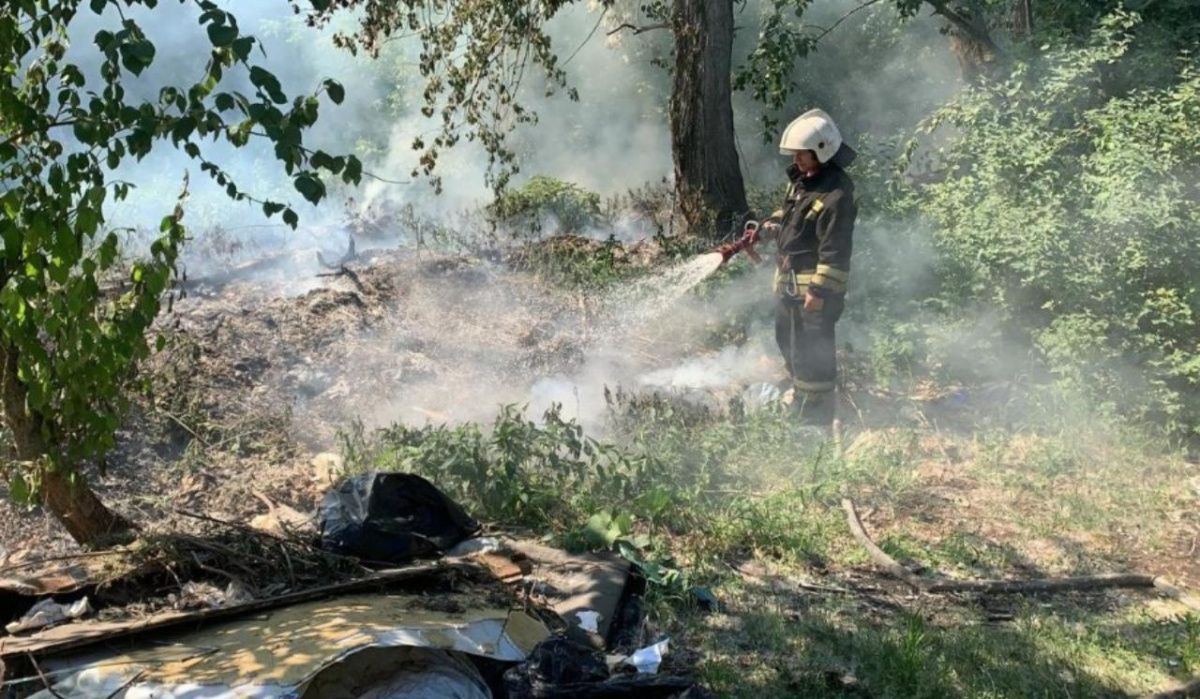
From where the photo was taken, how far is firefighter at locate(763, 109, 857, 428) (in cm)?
610

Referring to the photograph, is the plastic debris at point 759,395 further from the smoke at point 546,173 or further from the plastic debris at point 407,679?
the plastic debris at point 407,679

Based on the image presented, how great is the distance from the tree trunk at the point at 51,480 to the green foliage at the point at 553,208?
622 cm

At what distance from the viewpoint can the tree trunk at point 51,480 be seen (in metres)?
3.69

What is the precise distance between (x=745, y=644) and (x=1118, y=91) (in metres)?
5.04

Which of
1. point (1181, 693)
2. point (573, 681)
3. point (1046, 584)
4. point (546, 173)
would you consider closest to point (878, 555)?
point (1046, 584)

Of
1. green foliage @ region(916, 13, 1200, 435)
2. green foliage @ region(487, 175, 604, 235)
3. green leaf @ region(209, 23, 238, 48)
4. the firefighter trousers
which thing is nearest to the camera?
green leaf @ region(209, 23, 238, 48)

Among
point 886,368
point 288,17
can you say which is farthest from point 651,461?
point 288,17

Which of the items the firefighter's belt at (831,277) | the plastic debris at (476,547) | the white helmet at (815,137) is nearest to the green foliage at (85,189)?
the plastic debris at (476,547)

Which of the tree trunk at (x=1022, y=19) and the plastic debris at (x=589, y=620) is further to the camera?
the tree trunk at (x=1022, y=19)

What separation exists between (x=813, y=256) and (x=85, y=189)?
434 centimetres

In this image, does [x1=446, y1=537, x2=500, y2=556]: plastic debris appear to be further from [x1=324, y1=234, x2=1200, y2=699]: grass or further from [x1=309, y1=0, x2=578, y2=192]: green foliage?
[x1=309, y1=0, x2=578, y2=192]: green foliage

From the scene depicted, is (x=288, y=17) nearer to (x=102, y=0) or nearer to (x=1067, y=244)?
(x=1067, y=244)

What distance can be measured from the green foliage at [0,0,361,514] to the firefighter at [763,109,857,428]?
3679mm

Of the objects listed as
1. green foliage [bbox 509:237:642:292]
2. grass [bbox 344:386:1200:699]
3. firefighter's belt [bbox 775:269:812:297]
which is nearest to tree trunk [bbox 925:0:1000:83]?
firefighter's belt [bbox 775:269:812:297]
